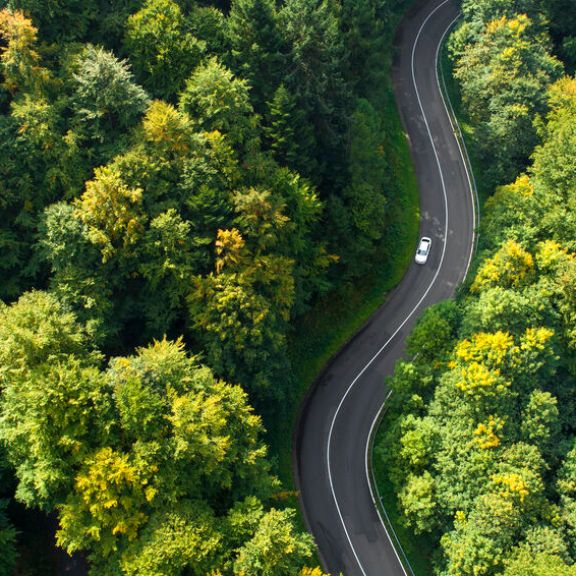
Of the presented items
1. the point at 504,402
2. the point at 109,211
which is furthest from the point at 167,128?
the point at 504,402


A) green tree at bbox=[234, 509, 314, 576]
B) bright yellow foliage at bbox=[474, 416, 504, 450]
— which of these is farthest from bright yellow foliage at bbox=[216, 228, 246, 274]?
bright yellow foliage at bbox=[474, 416, 504, 450]

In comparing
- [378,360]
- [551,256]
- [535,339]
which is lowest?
[378,360]

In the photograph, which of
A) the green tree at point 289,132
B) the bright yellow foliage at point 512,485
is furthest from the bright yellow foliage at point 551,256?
the green tree at point 289,132

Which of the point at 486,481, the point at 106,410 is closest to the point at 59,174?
the point at 106,410

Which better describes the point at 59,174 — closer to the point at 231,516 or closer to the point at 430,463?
the point at 231,516

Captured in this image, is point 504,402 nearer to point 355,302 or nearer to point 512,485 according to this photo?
point 512,485

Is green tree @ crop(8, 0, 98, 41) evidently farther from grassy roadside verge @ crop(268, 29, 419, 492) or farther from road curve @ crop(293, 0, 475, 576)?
road curve @ crop(293, 0, 475, 576)
